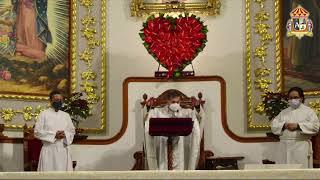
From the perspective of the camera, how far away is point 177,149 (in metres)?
11.2

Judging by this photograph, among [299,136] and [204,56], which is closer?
[299,136]

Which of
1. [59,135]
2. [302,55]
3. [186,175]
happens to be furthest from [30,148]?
[186,175]

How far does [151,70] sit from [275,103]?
9.41 ft

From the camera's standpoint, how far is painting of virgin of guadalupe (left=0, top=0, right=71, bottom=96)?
13.3 meters

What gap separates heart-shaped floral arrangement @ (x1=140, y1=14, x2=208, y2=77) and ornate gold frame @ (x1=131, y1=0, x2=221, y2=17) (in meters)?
1.23

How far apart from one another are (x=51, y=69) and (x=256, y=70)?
12.8 feet

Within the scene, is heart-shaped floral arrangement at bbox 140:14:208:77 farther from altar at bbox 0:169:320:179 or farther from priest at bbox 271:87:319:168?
altar at bbox 0:169:320:179

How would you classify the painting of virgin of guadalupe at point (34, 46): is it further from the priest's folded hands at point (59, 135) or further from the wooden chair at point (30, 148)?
the priest's folded hands at point (59, 135)

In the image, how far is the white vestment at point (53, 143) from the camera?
11.0m

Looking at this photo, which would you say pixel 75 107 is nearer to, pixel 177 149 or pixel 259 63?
pixel 177 149

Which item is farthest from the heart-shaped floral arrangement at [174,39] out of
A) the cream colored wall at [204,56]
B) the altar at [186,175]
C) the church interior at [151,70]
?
the altar at [186,175]

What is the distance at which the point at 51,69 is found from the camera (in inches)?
537

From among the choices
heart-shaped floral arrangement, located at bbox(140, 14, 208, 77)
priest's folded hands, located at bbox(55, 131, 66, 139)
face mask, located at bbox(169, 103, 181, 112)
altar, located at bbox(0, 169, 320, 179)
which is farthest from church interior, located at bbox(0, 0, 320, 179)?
altar, located at bbox(0, 169, 320, 179)

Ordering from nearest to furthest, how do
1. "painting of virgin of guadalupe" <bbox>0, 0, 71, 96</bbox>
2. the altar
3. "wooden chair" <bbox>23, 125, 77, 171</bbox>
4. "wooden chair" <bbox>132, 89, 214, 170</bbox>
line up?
the altar
"wooden chair" <bbox>23, 125, 77, 171</bbox>
"wooden chair" <bbox>132, 89, 214, 170</bbox>
"painting of virgin of guadalupe" <bbox>0, 0, 71, 96</bbox>
